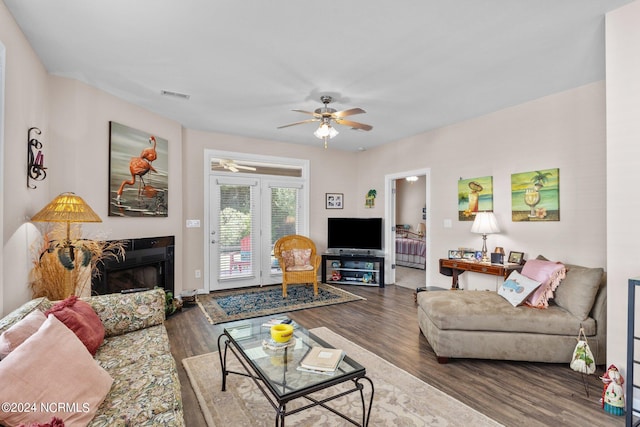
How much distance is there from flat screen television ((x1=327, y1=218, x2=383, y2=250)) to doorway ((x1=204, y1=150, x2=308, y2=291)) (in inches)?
21.9

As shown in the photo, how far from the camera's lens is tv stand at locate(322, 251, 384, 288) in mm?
5656

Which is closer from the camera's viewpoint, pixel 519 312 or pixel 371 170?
pixel 519 312

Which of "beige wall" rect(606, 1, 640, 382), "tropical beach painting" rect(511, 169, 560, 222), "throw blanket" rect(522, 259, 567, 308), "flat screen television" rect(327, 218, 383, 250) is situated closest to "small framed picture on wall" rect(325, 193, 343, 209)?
"flat screen television" rect(327, 218, 383, 250)

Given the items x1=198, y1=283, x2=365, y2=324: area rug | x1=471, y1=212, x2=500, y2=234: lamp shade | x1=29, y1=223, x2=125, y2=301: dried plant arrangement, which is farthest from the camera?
x1=198, y1=283, x2=365, y2=324: area rug

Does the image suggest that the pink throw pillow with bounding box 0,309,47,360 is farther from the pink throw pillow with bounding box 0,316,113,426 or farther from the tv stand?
the tv stand

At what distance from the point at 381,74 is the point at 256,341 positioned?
2635 mm

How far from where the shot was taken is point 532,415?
1.99m

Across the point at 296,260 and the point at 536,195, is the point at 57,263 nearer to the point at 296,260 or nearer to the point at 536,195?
the point at 296,260

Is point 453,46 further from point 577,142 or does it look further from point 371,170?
point 371,170

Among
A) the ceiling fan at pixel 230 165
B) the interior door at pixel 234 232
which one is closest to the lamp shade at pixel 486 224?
the interior door at pixel 234 232

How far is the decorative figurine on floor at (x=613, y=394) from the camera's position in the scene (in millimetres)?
1986

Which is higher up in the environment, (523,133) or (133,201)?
(523,133)

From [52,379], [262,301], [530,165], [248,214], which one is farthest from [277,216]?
[52,379]

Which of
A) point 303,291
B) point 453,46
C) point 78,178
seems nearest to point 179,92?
point 78,178
